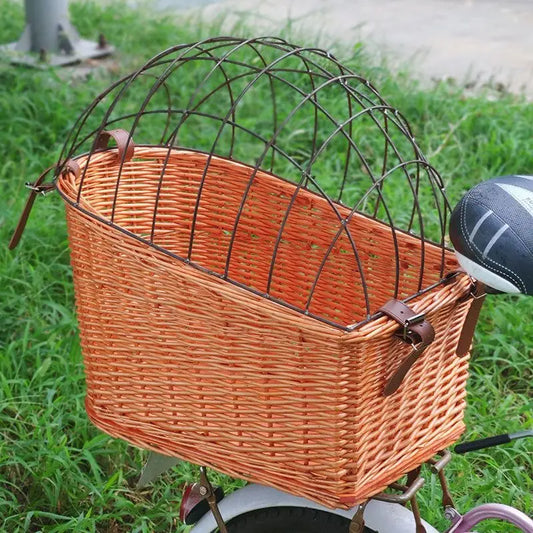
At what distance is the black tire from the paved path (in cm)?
321

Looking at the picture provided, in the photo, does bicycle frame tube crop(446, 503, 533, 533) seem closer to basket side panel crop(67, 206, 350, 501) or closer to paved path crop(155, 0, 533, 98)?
basket side panel crop(67, 206, 350, 501)

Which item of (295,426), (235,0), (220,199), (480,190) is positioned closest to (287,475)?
(295,426)

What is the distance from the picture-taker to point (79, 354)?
258 cm

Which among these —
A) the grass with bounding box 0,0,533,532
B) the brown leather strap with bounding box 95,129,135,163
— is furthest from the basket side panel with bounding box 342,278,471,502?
the brown leather strap with bounding box 95,129,135,163

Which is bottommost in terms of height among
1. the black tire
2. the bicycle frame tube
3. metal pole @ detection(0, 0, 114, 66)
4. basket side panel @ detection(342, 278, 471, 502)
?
metal pole @ detection(0, 0, 114, 66)

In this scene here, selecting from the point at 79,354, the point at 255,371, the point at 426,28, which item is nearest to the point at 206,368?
the point at 255,371

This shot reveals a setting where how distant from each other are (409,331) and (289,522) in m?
0.46

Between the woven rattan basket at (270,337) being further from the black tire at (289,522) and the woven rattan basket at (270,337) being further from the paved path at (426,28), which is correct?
the paved path at (426,28)

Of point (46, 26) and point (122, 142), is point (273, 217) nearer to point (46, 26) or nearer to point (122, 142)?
point (122, 142)

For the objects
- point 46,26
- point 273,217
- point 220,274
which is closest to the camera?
point 220,274

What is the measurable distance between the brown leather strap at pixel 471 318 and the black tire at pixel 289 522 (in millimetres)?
342

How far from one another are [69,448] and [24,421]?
19 centimetres

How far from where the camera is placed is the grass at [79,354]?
219 cm

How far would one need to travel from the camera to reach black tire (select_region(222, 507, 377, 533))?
167cm
